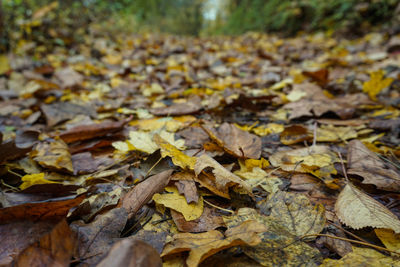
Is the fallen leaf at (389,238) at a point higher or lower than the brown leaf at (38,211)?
lower

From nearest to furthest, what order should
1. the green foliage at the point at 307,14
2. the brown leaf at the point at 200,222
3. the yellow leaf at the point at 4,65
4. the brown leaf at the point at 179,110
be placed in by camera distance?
the brown leaf at the point at 200,222
the brown leaf at the point at 179,110
the yellow leaf at the point at 4,65
the green foliage at the point at 307,14

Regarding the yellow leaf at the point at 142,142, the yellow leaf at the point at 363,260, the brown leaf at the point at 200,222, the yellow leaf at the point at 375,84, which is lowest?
the brown leaf at the point at 200,222

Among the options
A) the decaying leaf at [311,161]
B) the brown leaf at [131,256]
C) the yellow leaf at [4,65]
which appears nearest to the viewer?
the brown leaf at [131,256]

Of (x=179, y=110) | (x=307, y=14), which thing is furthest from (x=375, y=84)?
(x=307, y=14)

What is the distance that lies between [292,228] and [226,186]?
8.9 inches

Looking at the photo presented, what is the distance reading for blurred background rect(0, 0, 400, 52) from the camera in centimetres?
335

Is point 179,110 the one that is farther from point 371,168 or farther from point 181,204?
point 371,168

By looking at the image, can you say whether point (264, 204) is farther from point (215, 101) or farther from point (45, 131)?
point (45, 131)

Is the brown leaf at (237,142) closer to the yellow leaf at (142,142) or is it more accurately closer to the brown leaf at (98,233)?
the yellow leaf at (142,142)

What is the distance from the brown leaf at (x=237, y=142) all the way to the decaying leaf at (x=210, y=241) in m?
0.40

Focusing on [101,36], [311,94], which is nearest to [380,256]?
[311,94]

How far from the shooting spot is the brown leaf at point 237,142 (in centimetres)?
101

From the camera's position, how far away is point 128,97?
6.93 feet

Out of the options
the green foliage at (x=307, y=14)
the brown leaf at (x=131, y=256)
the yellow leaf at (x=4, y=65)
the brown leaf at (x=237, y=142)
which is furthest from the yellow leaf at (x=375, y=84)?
the green foliage at (x=307, y=14)
